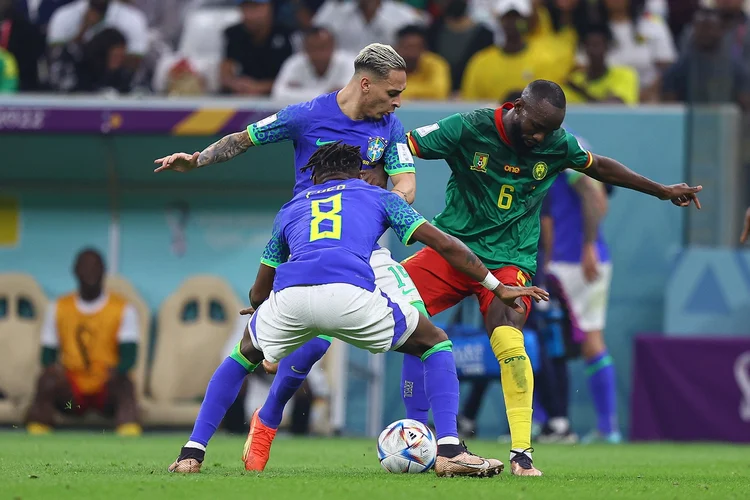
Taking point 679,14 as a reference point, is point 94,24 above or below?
below

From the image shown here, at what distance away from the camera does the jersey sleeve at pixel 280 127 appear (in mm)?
7137

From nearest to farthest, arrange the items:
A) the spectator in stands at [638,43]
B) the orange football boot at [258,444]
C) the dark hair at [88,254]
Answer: the orange football boot at [258,444] → the dark hair at [88,254] → the spectator in stands at [638,43]

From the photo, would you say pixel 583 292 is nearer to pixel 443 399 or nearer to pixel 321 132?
pixel 321 132

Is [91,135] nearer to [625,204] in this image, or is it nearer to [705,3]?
[625,204]

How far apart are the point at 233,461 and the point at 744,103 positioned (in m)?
7.17

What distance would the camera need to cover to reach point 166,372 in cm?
1345

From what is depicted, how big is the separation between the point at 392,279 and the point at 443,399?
747 millimetres

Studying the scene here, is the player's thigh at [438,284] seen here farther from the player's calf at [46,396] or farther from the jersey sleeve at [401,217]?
the player's calf at [46,396]

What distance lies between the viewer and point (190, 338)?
13.6 meters

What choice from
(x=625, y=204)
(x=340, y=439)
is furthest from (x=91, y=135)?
(x=625, y=204)

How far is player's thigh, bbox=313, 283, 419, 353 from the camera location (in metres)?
6.32

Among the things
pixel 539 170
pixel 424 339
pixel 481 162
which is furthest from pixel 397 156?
pixel 424 339

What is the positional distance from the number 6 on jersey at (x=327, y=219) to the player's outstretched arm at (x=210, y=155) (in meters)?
0.72

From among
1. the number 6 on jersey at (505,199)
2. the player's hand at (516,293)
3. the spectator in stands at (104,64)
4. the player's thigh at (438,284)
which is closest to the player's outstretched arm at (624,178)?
the number 6 on jersey at (505,199)
